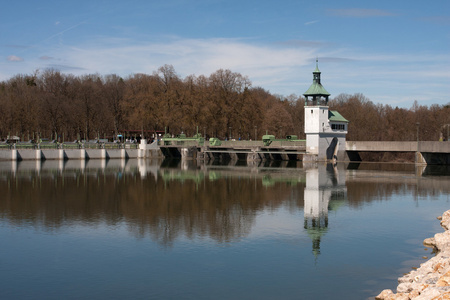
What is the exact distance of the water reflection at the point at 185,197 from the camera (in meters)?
29.9

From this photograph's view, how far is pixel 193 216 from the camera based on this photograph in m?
32.5

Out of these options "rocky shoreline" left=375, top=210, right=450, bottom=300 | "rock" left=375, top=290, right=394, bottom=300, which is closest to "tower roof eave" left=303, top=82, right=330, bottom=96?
"rocky shoreline" left=375, top=210, right=450, bottom=300

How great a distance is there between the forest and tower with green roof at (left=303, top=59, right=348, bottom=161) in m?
18.1

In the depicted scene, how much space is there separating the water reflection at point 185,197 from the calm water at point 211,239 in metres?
0.12

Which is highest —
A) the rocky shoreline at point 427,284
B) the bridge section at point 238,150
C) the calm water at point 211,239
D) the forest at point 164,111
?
the forest at point 164,111

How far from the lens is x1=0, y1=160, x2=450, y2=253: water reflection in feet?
98.1

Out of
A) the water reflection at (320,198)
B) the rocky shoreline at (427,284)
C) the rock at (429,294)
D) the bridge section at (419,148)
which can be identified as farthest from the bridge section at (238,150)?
the rock at (429,294)

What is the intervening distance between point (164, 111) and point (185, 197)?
6040cm

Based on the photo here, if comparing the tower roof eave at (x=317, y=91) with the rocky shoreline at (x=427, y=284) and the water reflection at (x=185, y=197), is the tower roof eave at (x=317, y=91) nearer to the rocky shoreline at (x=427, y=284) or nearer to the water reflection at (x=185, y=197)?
the water reflection at (x=185, y=197)

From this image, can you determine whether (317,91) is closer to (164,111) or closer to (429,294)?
(164,111)

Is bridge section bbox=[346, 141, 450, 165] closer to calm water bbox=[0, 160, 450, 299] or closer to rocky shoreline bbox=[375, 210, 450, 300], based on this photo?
calm water bbox=[0, 160, 450, 299]

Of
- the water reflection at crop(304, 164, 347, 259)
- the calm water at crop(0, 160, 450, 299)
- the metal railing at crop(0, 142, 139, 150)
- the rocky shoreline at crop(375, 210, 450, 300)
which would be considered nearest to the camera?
the rocky shoreline at crop(375, 210, 450, 300)

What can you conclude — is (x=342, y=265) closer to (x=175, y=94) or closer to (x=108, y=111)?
(x=175, y=94)

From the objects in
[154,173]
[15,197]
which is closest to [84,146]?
[154,173]
